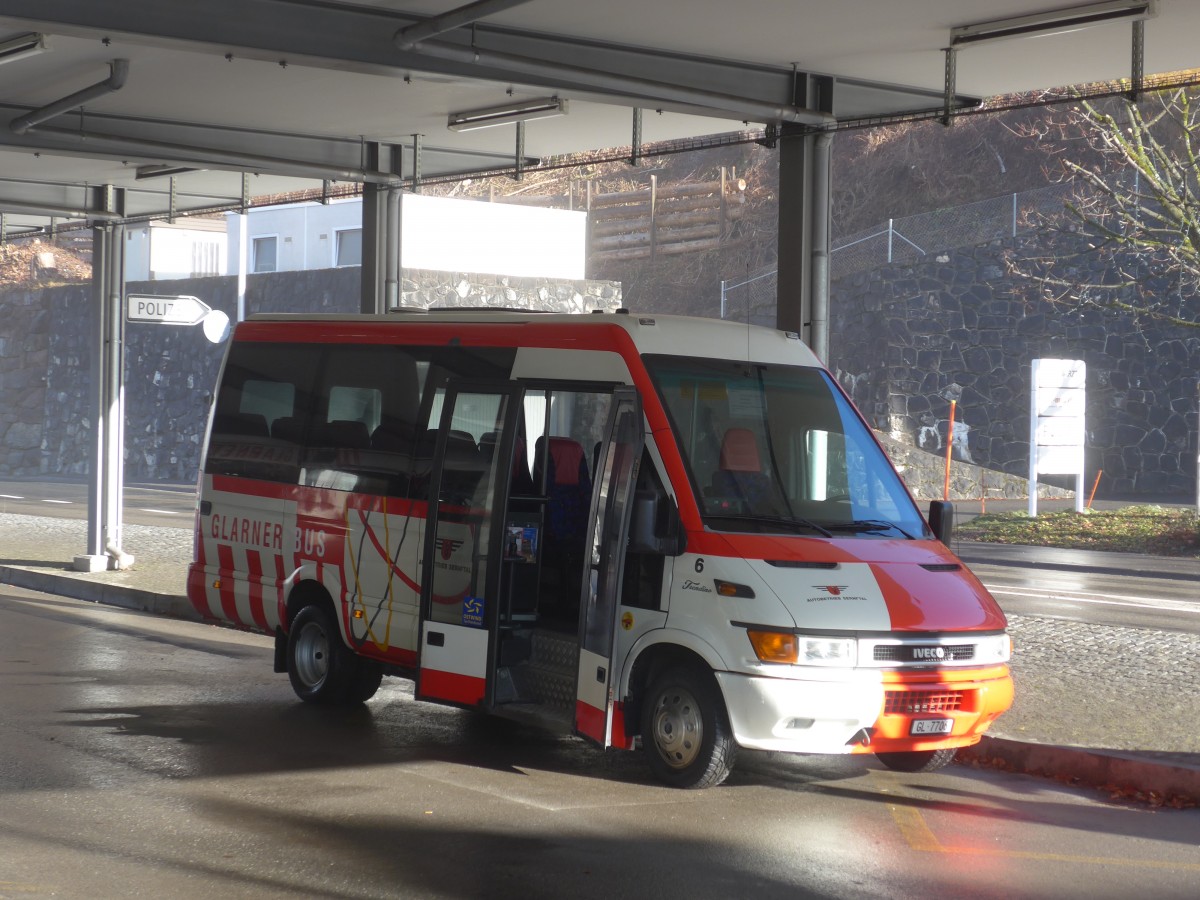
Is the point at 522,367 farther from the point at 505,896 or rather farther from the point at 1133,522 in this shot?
the point at 1133,522

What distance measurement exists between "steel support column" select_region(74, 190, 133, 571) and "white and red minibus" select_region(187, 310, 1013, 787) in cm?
755

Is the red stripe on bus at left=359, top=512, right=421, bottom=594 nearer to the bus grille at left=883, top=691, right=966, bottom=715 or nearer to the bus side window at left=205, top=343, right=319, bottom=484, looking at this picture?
the bus side window at left=205, top=343, right=319, bottom=484

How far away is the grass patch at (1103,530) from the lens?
24.1 metres

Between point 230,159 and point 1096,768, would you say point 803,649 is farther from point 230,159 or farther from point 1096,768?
point 230,159

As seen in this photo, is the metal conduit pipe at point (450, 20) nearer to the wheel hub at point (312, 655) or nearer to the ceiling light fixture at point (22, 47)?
the ceiling light fixture at point (22, 47)

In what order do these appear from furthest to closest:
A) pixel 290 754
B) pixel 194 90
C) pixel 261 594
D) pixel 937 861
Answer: pixel 194 90, pixel 261 594, pixel 290 754, pixel 937 861

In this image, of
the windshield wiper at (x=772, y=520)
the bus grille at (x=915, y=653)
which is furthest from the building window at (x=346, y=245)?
the bus grille at (x=915, y=653)

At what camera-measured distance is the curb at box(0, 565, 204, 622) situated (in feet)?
51.5

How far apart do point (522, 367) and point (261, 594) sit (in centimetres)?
311

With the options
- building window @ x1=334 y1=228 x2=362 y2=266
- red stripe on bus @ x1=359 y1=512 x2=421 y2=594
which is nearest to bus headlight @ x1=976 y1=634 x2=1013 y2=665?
red stripe on bus @ x1=359 y1=512 x2=421 y2=594

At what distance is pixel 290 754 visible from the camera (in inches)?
347

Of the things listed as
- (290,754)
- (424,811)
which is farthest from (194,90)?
(424,811)

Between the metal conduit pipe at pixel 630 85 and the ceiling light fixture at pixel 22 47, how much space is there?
2825 millimetres

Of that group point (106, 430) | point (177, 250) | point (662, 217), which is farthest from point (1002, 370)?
point (177, 250)
